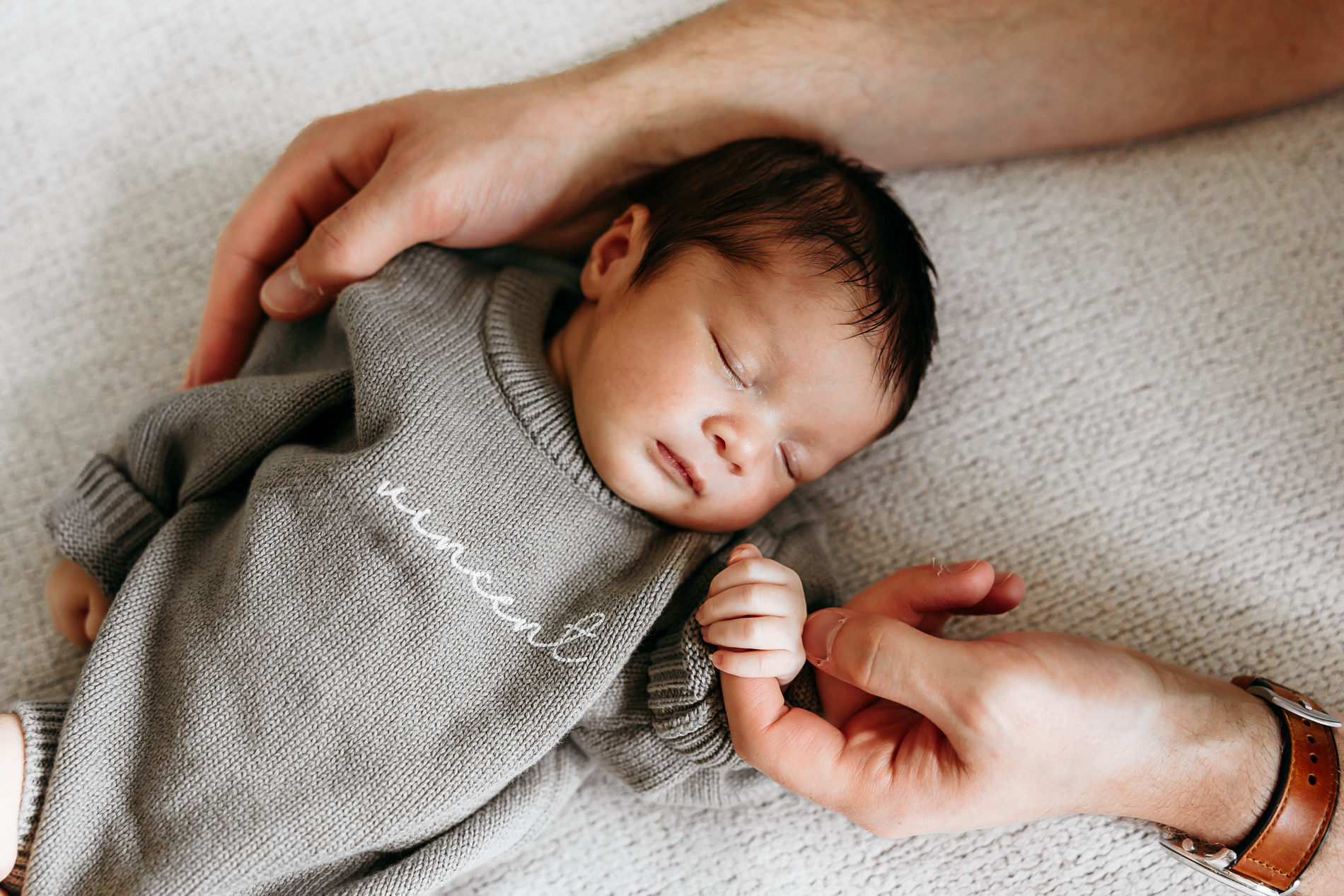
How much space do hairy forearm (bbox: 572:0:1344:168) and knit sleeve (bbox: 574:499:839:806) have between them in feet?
2.40

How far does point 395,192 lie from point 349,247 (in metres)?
0.11

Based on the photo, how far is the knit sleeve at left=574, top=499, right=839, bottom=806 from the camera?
112 centimetres

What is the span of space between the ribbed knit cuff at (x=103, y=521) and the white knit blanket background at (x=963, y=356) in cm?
19

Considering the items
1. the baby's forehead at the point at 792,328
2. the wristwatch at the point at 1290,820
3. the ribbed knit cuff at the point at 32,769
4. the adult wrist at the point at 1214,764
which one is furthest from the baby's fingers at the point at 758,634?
the ribbed knit cuff at the point at 32,769

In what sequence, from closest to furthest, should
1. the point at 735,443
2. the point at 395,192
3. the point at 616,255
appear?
the point at 735,443
the point at 395,192
the point at 616,255

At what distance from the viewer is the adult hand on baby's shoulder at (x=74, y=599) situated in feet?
4.17

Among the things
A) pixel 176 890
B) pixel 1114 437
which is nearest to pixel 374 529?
pixel 176 890

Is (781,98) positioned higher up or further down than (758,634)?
higher up

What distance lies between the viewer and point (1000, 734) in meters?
0.93

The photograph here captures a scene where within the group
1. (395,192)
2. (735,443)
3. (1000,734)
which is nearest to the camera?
(1000,734)

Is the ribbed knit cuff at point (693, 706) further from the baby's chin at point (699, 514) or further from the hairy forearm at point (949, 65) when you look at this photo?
the hairy forearm at point (949, 65)

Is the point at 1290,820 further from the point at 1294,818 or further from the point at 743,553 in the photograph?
the point at 743,553

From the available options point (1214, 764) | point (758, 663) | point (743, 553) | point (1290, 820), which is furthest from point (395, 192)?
point (1290, 820)

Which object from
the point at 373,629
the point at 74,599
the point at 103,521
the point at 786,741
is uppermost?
the point at 103,521
